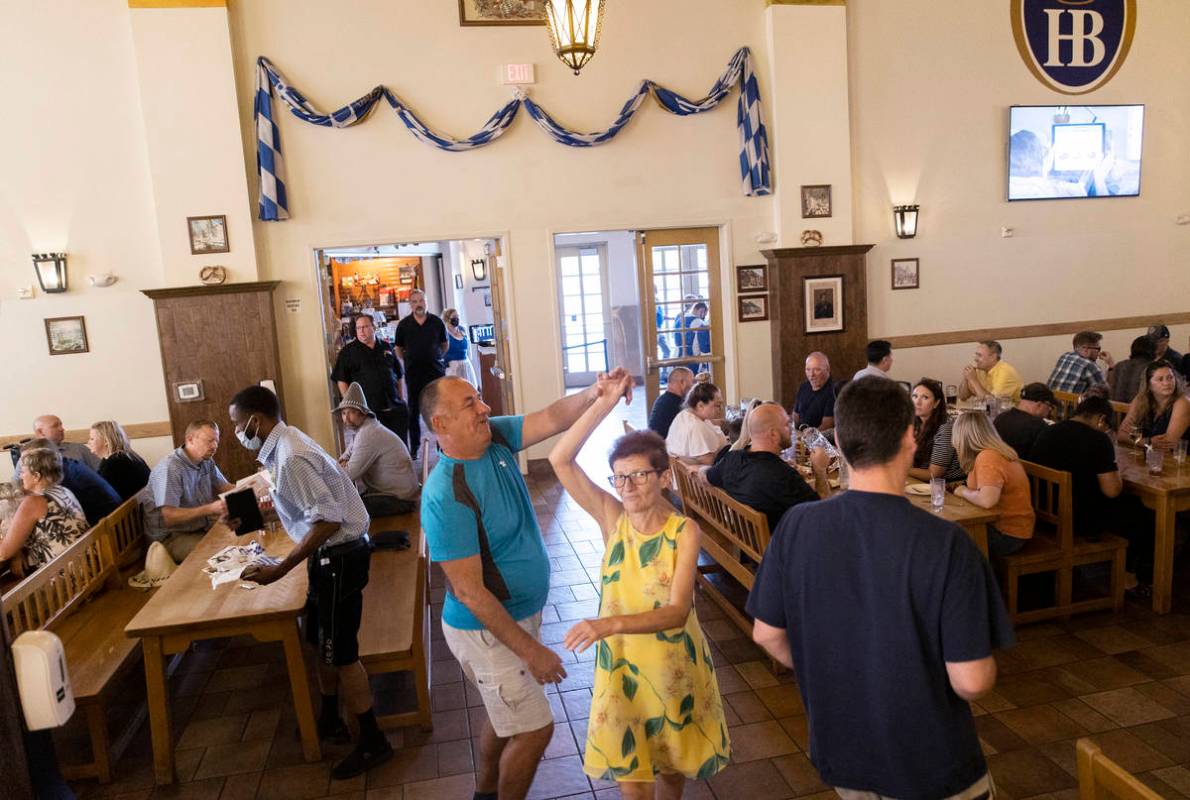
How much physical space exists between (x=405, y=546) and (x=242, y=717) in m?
1.15

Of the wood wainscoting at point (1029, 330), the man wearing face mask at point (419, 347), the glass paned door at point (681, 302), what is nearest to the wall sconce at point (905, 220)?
the wood wainscoting at point (1029, 330)

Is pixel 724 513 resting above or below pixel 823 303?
below

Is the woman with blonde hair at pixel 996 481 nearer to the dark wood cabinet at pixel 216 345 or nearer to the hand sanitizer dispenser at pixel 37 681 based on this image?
the hand sanitizer dispenser at pixel 37 681

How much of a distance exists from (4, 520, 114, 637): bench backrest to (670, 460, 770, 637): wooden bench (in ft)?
10.3

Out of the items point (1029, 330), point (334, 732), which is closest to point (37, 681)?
point (334, 732)

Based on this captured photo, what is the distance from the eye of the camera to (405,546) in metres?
4.70

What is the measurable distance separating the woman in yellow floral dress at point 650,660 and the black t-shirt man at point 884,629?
0.44 m

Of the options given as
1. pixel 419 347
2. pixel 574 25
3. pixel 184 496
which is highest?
pixel 574 25

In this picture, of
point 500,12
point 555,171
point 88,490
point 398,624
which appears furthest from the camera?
point 555,171

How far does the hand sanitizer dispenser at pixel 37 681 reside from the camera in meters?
1.82

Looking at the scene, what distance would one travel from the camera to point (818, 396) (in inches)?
263

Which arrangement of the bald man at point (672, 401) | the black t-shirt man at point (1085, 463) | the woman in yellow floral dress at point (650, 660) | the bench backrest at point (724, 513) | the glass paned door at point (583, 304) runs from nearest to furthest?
the woman in yellow floral dress at point (650, 660) < the bench backrest at point (724, 513) < the black t-shirt man at point (1085, 463) < the bald man at point (672, 401) < the glass paned door at point (583, 304)

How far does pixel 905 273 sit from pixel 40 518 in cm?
769

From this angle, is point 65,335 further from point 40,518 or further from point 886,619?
point 886,619
